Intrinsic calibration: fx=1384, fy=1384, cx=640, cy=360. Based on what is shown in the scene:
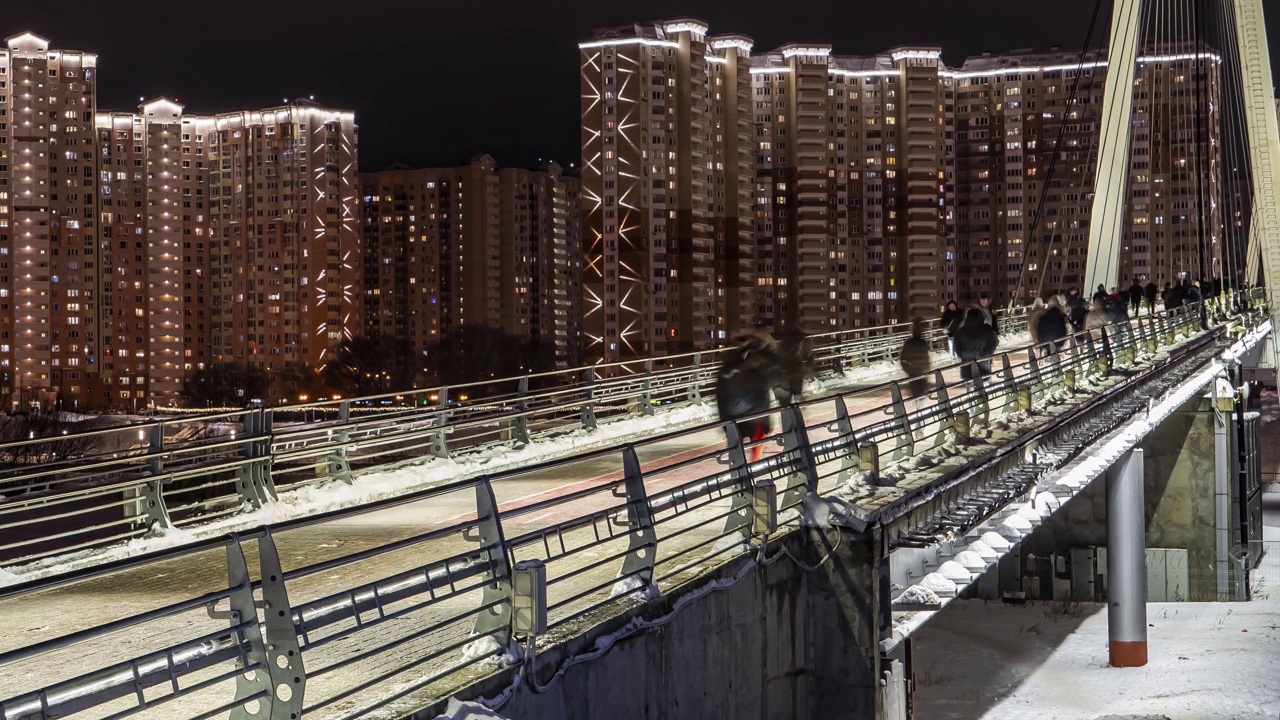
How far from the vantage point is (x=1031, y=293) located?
13188 cm

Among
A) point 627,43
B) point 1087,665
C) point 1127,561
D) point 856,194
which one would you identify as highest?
point 627,43

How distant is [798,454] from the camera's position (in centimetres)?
1120

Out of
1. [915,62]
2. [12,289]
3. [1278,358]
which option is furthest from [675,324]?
[1278,358]

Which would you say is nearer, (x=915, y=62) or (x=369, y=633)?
(x=369, y=633)

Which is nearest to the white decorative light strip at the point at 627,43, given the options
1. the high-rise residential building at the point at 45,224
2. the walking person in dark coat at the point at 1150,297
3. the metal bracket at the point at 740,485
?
the high-rise residential building at the point at 45,224

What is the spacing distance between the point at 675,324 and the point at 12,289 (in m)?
55.9

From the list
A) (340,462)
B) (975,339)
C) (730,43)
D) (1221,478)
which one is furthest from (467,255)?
(340,462)

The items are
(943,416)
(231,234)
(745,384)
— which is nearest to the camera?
(745,384)

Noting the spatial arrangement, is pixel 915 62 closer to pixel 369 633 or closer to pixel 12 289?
pixel 12 289

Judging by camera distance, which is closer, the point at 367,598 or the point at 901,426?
the point at 367,598

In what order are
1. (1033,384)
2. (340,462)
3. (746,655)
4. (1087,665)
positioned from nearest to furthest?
(746,655) < (340,462) < (1033,384) < (1087,665)

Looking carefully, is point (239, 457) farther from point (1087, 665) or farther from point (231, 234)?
point (231, 234)

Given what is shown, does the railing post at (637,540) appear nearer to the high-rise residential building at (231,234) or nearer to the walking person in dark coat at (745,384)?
the walking person in dark coat at (745,384)

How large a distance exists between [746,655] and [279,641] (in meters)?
4.60
